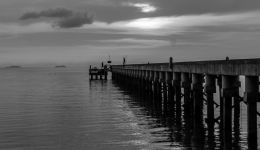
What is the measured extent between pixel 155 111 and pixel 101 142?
1505 centimetres

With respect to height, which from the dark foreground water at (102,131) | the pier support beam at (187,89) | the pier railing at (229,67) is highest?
the pier railing at (229,67)

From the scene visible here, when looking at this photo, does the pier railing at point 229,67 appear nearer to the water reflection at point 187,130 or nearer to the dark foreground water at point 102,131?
the water reflection at point 187,130

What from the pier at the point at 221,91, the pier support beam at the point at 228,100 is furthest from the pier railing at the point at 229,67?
the pier support beam at the point at 228,100

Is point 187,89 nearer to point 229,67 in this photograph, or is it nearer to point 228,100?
point 228,100

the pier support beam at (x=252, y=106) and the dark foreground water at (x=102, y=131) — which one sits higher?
the pier support beam at (x=252, y=106)

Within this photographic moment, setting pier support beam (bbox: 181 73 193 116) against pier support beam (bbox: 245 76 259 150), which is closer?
pier support beam (bbox: 245 76 259 150)

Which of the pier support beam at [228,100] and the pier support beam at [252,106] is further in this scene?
the pier support beam at [228,100]

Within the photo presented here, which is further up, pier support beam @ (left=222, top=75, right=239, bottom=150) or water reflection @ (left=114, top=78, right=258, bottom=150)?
pier support beam @ (left=222, top=75, right=239, bottom=150)

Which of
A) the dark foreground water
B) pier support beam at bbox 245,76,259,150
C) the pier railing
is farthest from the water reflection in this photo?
the pier railing

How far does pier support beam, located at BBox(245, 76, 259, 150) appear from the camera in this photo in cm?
2077

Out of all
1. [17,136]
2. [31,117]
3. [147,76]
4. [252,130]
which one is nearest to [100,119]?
[31,117]

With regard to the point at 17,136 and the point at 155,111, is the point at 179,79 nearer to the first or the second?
the point at 155,111

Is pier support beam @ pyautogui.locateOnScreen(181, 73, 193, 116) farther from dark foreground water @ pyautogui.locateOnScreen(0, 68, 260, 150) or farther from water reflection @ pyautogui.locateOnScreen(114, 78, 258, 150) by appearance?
dark foreground water @ pyautogui.locateOnScreen(0, 68, 260, 150)

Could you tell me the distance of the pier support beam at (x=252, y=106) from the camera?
818 inches
